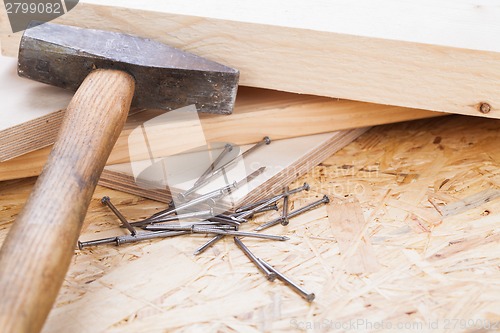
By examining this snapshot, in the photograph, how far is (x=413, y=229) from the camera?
206cm

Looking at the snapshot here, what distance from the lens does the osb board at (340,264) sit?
1701mm

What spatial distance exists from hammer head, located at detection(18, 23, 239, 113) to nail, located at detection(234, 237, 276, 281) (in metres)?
0.51

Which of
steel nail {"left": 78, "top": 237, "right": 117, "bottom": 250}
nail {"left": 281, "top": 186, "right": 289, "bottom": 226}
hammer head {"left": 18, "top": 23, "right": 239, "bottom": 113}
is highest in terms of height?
hammer head {"left": 18, "top": 23, "right": 239, "bottom": 113}

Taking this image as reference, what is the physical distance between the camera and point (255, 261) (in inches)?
75.9

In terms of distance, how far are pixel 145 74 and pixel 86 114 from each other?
32 cm

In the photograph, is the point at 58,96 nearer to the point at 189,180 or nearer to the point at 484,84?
the point at 189,180

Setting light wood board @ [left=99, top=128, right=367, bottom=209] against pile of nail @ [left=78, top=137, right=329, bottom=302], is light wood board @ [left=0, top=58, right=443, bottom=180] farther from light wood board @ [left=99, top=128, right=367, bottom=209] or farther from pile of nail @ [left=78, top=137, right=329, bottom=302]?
pile of nail @ [left=78, top=137, right=329, bottom=302]

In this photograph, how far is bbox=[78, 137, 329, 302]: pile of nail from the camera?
6.70 ft

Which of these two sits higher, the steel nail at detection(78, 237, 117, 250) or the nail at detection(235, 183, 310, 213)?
the nail at detection(235, 183, 310, 213)

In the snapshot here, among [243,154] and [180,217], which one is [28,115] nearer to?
[180,217]

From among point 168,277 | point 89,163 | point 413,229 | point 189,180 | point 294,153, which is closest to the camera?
point 89,163

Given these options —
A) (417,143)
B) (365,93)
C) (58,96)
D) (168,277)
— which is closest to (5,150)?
(58,96)

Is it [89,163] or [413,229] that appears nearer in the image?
[89,163]

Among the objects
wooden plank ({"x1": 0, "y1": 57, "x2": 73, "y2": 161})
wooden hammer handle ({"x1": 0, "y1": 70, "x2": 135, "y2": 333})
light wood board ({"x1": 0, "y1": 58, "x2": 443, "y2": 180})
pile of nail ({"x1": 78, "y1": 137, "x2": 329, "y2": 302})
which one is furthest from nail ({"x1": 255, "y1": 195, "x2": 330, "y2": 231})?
wooden plank ({"x1": 0, "y1": 57, "x2": 73, "y2": 161})
